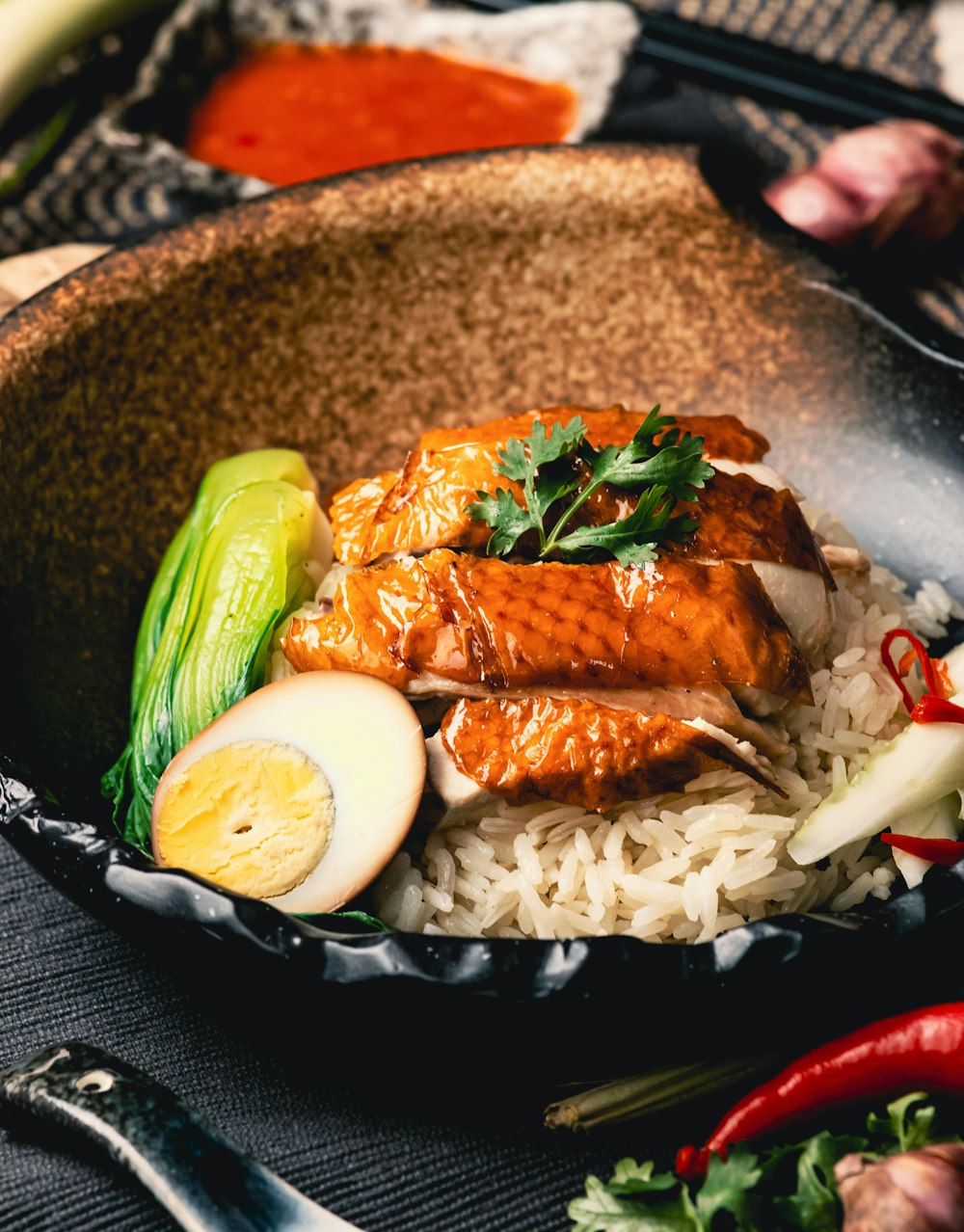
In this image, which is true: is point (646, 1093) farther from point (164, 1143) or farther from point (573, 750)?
point (164, 1143)

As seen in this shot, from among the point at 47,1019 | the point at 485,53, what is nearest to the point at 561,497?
the point at 47,1019

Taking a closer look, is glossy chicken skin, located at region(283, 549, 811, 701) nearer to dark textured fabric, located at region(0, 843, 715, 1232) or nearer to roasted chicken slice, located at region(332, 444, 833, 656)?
roasted chicken slice, located at region(332, 444, 833, 656)

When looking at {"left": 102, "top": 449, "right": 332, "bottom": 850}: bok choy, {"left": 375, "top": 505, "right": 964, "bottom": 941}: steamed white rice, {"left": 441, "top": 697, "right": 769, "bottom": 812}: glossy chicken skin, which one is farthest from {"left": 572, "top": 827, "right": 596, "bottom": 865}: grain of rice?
{"left": 102, "top": 449, "right": 332, "bottom": 850}: bok choy

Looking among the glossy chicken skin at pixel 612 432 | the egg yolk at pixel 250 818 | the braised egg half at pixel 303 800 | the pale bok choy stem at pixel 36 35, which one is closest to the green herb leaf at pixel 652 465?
the glossy chicken skin at pixel 612 432

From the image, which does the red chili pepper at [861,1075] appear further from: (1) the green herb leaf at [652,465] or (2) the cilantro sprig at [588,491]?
(1) the green herb leaf at [652,465]

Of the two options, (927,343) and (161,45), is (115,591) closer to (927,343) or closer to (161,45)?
(927,343)
